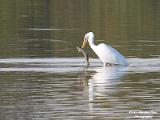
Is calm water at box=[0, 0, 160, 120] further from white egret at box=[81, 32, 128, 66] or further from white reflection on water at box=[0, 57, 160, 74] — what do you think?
white egret at box=[81, 32, 128, 66]

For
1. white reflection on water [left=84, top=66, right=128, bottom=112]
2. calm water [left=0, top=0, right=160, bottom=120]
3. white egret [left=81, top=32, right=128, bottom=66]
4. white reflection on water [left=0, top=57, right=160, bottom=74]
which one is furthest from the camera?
white egret [left=81, top=32, right=128, bottom=66]

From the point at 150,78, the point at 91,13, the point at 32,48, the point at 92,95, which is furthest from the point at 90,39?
the point at 91,13

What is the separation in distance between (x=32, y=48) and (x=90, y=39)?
6.30ft

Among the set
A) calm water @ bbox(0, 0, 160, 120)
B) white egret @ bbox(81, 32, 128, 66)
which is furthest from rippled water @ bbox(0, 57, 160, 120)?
white egret @ bbox(81, 32, 128, 66)

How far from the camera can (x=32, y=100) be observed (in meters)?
17.6

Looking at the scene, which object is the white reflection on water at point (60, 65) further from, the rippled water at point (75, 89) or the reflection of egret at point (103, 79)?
the reflection of egret at point (103, 79)

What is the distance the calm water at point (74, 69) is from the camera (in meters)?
16.5

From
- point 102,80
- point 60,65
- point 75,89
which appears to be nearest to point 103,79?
point 102,80

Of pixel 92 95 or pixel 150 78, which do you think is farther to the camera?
pixel 150 78

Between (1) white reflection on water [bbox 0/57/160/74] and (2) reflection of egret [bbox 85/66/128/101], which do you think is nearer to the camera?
(2) reflection of egret [bbox 85/66/128/101]

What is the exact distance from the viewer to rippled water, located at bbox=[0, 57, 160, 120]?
53.1ft

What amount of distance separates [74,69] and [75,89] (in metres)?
3.85

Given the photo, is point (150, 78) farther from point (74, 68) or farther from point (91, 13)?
point (91, 13)

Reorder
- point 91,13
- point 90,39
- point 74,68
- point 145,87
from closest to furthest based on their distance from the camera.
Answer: point 145,87
point 74,68
point 90,39
point 91,13
